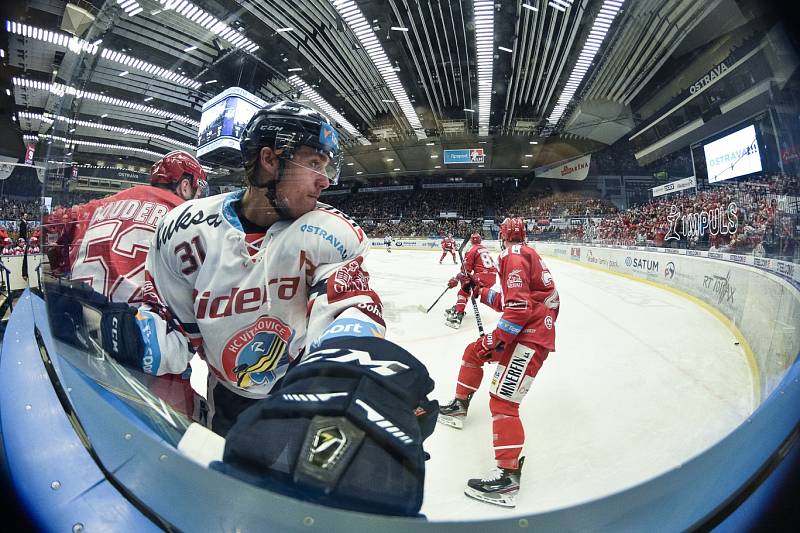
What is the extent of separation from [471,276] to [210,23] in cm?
132

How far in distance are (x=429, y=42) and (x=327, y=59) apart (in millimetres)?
202

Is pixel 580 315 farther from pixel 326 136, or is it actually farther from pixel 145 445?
pixel 145 445

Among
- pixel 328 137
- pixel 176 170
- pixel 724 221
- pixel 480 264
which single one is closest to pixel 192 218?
pixel 176 170

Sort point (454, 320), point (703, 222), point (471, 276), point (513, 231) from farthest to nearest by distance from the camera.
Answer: point (454, 320)
point (471, 276)
point (513, 231)
point (703, 222)

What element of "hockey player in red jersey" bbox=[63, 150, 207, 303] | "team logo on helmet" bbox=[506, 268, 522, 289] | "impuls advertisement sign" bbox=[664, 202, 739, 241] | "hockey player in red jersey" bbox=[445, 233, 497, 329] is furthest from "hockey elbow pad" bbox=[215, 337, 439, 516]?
"team logo on helmet" bbox=[506, 268, 522, 289]

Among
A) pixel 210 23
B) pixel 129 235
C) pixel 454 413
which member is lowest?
pixel 454 413

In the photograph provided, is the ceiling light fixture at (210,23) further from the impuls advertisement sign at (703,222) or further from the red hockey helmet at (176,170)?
the impuls advertisement sign at (703,222)

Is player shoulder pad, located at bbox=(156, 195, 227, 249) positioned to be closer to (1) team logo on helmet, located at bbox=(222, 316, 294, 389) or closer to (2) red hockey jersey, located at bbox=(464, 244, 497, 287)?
(1) team logo on helmet, located at bbox=(222, 316, 294, 389)

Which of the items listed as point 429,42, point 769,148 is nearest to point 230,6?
point 429,42

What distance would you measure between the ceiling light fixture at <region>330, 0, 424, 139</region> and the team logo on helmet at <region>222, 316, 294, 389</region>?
0.55m

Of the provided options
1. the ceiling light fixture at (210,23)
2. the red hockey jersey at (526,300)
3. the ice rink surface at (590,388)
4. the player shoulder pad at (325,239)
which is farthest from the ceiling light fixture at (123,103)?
the red hockey jersey at (526,300)

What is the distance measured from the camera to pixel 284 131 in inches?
24.7

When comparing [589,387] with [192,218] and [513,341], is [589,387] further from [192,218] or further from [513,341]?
[192,218]

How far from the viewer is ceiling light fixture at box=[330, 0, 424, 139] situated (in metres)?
0.63
